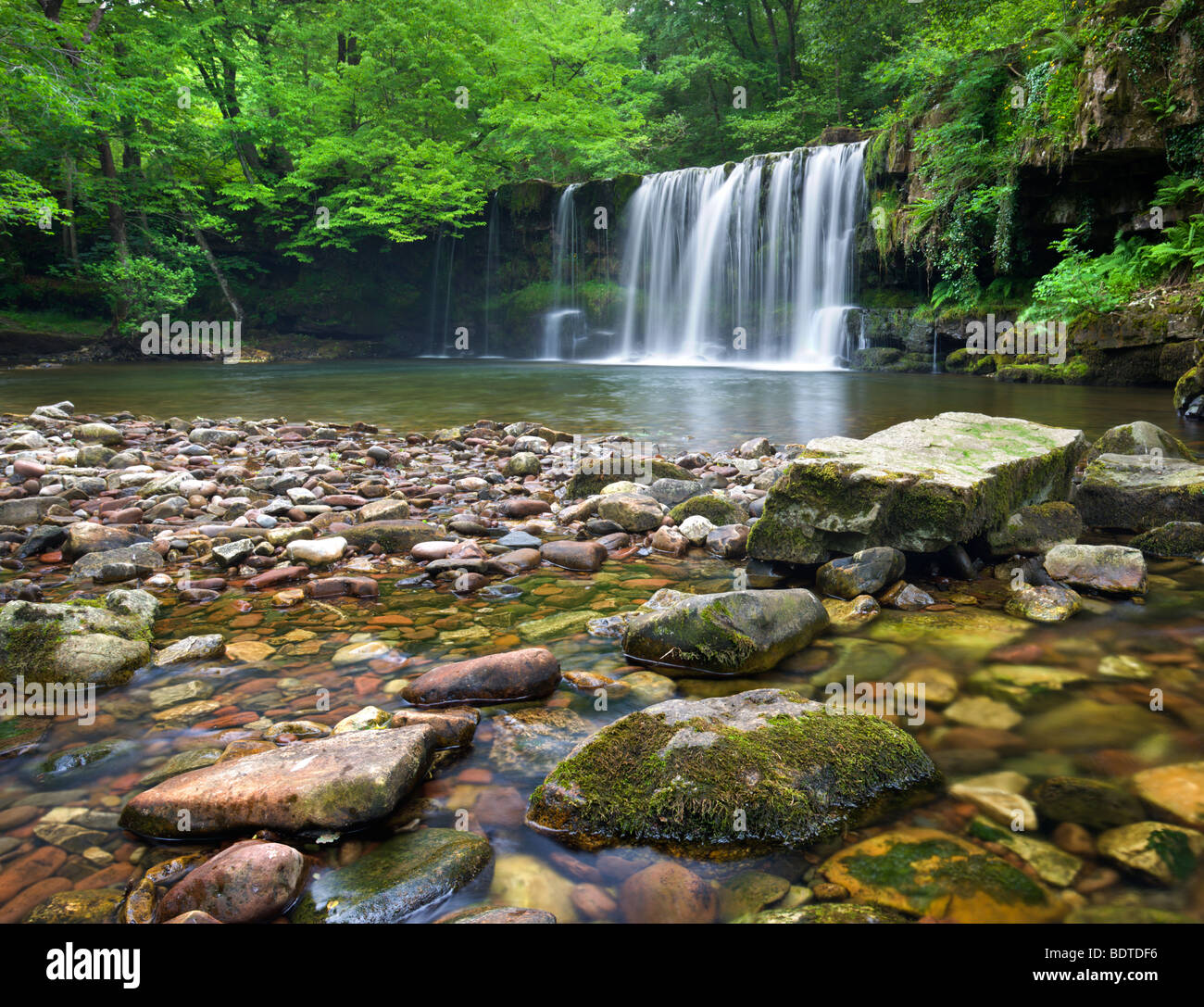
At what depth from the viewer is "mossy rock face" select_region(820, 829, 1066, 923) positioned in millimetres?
1636

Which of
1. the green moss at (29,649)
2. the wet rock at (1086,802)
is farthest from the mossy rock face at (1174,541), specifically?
the green moss at (29,649)

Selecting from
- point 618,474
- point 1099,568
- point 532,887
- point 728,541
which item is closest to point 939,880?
point 532,887

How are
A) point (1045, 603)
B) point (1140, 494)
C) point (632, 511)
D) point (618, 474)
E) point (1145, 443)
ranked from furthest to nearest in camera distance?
point (618, 474) → point (1145, 443) → point (632, 511) → point (1140, 494) → point (1045, 603)

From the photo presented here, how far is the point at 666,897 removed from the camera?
171 centimetres

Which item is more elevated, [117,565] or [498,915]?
[117,565]

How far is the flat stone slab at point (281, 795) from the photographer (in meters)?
1.89

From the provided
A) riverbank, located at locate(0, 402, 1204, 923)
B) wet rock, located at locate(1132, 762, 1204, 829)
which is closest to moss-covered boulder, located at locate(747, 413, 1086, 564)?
riverbank, located at locate(0, 402, 1204, 923)

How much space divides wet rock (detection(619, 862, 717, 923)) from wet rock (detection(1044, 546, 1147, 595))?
2.78 m

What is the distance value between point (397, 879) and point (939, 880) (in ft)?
4.29

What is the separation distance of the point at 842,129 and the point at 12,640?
23.5 meters

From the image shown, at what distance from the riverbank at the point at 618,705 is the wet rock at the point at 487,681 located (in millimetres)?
11

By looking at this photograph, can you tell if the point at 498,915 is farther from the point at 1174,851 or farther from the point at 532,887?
the point at 1174,851

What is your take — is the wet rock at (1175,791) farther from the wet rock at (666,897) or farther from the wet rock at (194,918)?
the wet rock at (194,918)

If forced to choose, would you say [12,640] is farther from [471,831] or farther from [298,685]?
[471,831]
